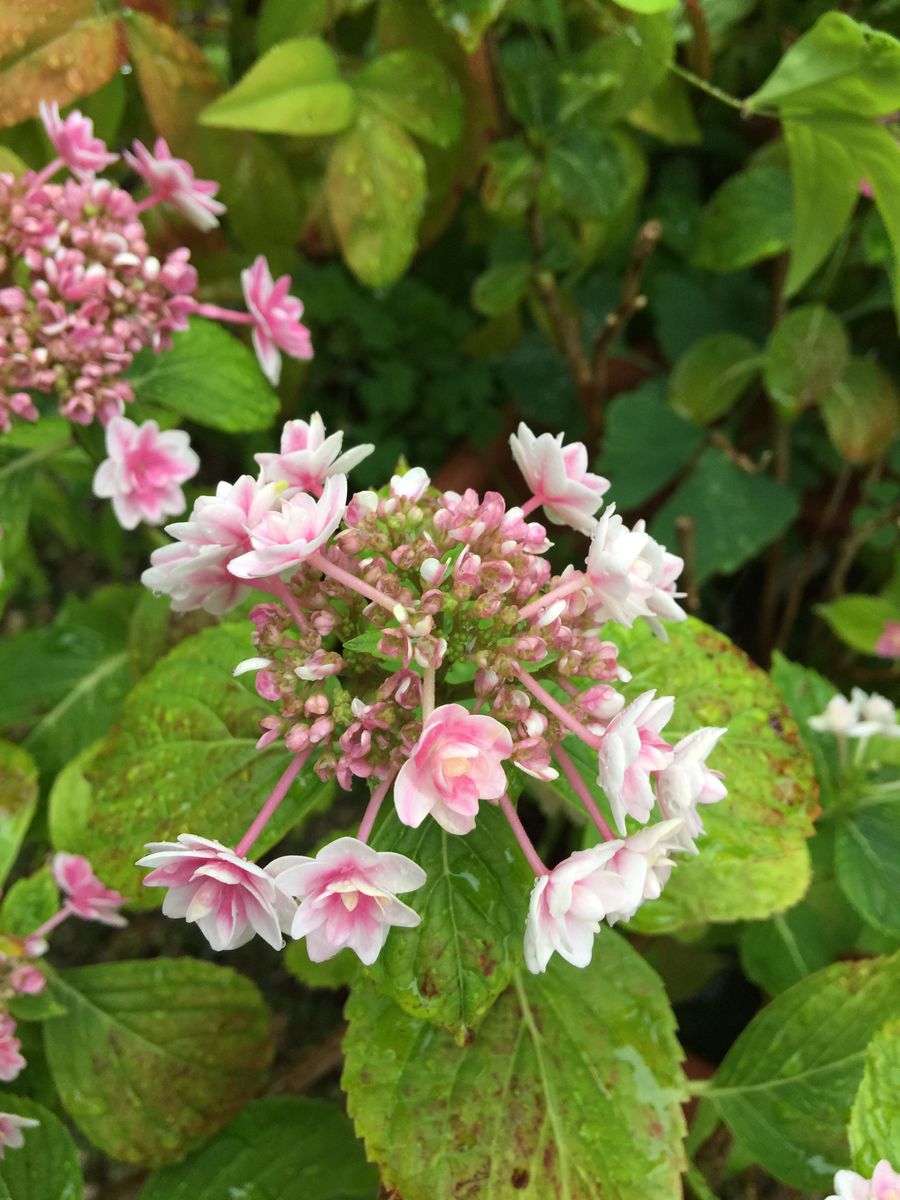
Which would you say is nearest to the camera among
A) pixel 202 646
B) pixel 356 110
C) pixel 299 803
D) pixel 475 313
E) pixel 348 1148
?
pixel 299 803

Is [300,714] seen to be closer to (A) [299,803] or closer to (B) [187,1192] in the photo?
(A) [299,803]

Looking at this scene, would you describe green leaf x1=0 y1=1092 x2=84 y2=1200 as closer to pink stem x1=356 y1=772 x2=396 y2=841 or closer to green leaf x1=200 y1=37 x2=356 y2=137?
pink stem x1=356 y1=772 x2=396 y2=841

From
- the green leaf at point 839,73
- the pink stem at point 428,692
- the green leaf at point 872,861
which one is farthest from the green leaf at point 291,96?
the green leaf at point 872,861

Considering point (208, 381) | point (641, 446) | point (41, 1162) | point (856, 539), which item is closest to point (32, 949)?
point (41, 1162)

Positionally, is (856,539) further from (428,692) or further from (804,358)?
(428,692)

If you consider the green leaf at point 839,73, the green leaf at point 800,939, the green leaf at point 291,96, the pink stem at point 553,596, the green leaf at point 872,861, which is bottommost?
the green leaf at point 800,939

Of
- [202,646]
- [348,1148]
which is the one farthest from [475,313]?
[348,1148]

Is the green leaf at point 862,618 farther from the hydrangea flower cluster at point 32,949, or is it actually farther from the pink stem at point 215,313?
the hydrangea flower cluster at point 32,949
